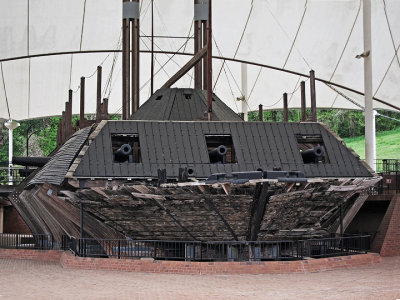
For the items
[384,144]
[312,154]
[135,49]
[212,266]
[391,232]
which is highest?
[135,49]

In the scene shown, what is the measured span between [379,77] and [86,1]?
17446 mm

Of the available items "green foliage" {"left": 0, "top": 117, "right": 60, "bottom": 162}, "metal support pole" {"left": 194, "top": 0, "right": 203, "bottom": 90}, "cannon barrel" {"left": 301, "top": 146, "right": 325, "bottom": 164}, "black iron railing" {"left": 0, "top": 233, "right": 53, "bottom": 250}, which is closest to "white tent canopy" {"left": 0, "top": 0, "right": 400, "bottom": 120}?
"metal support pole" {"left": 194, "top": 0, "right": 203, "bottom": 90}

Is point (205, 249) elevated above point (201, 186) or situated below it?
below

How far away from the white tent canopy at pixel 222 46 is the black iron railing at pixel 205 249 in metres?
17.5

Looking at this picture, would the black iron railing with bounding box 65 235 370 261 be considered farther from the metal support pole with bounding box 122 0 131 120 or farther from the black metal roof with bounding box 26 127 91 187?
the metal support pole with bounding box 122 0 131 120

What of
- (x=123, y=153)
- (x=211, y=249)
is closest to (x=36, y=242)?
(x=123, y=153)

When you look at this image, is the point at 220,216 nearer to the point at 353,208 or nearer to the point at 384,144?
the point at 353,208

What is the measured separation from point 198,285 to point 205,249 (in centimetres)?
457

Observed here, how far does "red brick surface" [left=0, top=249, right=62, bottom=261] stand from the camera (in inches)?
928

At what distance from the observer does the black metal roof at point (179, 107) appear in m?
23.8

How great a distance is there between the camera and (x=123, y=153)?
19828 mm

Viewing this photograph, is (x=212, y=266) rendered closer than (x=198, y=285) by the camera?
No

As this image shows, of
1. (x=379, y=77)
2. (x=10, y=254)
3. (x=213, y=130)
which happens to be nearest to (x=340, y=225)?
(x=213, y=130)

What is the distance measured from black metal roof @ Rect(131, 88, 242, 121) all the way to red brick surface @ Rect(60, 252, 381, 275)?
6.13 meters
